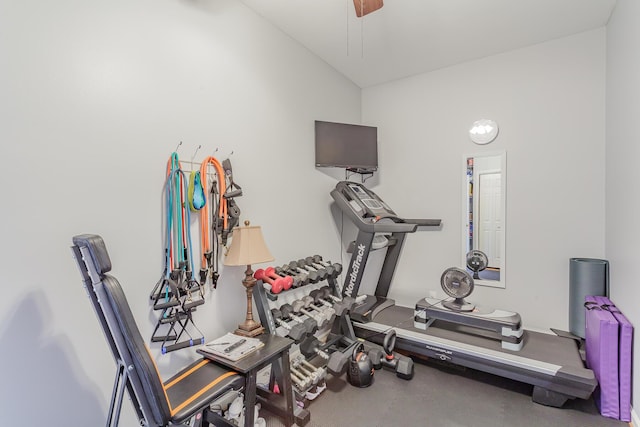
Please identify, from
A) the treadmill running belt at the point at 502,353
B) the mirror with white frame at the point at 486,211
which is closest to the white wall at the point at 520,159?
the mirror with white frame at the point at 486,211

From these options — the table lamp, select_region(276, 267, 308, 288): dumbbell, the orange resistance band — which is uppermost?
the orange resistance band

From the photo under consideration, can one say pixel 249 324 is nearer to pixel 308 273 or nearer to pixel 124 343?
pixel 308 273

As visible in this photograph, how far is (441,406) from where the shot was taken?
2.26 meters

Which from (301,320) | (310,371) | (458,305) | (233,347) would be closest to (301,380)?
(310,371)

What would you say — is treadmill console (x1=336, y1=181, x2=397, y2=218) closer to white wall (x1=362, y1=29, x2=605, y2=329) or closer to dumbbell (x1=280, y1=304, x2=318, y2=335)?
white wall (x1=362, y1=29, x2=605, y2=329)

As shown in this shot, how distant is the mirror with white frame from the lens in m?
3.34

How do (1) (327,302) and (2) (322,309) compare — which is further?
(1) (327,302)

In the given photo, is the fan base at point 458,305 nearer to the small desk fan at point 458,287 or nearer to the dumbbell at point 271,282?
the small desk fan at point 458,287

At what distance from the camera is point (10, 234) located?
1341 mm

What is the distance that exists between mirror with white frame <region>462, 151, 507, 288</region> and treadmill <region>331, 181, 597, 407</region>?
40 cm

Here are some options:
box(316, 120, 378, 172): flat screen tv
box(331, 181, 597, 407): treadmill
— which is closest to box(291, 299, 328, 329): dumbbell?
box(331, 181, 597, 407): treadmill

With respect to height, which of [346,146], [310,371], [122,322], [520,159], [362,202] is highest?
[346,146]

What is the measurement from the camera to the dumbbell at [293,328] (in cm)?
219

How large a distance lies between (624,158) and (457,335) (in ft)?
6.20
